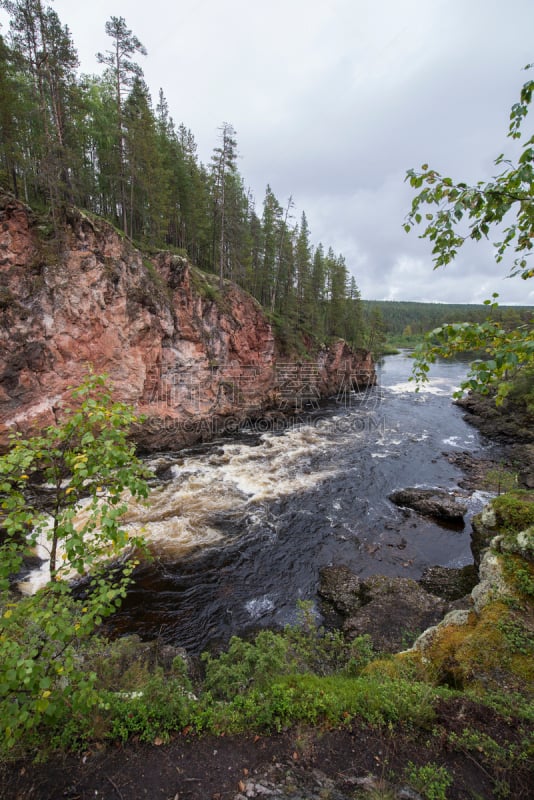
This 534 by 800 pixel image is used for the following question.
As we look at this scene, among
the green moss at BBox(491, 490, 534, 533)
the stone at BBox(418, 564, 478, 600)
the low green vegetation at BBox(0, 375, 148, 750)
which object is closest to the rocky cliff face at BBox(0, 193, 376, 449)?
the low green vegetation at BBox(0, 375, 148, 750)

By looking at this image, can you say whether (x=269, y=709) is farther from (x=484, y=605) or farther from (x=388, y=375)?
(x=388, y=375)

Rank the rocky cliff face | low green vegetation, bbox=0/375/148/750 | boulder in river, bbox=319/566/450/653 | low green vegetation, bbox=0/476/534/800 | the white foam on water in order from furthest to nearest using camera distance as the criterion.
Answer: the rocky cliff face < the white foam on water < boulder in river, bbox=319/566/450/653 < low green vegetation, bbox=0/476/534/800 < low green vegetation, bbox=0/375/148/750

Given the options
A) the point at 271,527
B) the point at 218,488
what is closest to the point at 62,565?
the point at 271,527

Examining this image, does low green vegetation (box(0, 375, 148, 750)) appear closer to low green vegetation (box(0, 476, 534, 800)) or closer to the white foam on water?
low green vegetation (box(0, 476, 534, 800))

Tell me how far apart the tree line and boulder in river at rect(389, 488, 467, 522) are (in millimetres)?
23385

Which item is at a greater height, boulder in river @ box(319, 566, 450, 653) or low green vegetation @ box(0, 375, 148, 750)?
low green vegetation @ box(0, 375, 148, 750)

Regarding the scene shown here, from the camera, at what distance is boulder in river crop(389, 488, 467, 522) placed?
1468cm

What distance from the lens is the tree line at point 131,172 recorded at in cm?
1797

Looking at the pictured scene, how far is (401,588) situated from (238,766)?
7.73 metres

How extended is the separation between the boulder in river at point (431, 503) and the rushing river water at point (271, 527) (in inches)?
24.0

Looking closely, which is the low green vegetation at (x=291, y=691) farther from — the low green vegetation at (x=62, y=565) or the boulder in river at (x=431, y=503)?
the boulder in river at (x=431, y=503)

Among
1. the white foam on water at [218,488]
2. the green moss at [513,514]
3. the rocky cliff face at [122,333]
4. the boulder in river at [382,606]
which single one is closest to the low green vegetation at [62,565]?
the white foam on water at [218,488]

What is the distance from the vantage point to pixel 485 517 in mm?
8367

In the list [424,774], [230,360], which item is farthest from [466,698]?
[230,360]
